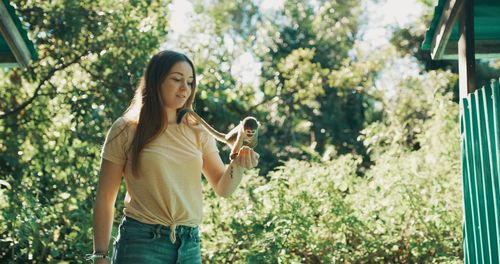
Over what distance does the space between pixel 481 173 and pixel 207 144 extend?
1376 millimetres

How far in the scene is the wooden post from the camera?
4176 mm

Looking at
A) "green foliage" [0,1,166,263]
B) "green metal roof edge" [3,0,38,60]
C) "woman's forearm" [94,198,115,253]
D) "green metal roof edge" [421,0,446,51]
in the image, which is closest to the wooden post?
"green metal roof edge" [421,0,446,51]

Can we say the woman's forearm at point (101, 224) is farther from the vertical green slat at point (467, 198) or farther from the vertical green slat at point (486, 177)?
the vertical green slat at point (467, 198)

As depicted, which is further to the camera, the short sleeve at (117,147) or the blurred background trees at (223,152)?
the blurred background trees at (223,152)

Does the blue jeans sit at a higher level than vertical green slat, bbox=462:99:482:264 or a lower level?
lower

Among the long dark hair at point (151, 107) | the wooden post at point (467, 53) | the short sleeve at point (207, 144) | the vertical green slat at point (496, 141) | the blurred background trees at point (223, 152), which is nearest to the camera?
the long dark hair at point (151, 107)

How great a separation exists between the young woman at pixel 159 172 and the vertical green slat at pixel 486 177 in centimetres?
122

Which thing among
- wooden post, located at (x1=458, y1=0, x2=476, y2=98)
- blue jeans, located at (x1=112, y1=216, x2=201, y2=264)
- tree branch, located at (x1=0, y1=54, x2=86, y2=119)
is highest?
tree branch, located at (x1=0, y1=54, x2=86, y2=119)

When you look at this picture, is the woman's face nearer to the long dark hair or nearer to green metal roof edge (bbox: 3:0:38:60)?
the long dark hair

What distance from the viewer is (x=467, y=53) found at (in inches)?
167

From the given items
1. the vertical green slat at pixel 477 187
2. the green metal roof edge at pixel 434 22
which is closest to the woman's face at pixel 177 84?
the vertical green slat at pixel 477 187

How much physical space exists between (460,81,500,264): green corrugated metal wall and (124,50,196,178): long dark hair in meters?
1.30

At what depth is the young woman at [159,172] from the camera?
2.79 m

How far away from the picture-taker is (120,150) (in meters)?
2.89
